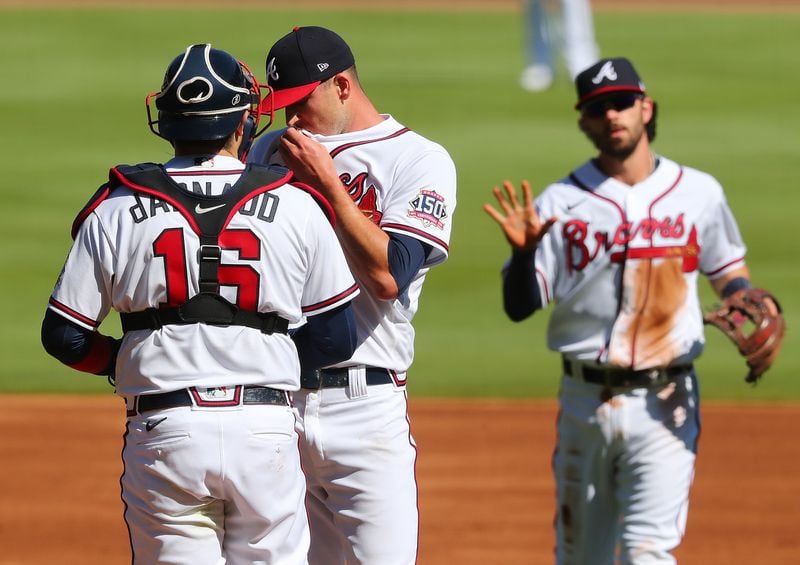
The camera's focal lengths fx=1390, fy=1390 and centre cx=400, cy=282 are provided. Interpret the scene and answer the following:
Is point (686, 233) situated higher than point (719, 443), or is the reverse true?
point (686, 233)

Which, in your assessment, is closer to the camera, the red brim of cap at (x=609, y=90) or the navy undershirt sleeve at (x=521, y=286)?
the navy undershirt sleeve at (x=521, y=286)

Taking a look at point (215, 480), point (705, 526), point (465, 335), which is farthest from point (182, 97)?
point (465, 335)

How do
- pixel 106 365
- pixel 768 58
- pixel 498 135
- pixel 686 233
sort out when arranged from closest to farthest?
pixel 106 365 < pixel 686 233 < pixel 498 135 < pixel 768 58

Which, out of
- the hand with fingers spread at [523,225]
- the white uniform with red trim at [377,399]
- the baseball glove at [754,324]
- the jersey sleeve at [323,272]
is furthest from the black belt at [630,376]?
the jersey sleeve at [323,272]

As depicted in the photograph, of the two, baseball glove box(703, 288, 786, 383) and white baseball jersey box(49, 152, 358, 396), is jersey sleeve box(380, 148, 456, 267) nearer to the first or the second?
white baseball jersey box(49, 152, 358, 396)

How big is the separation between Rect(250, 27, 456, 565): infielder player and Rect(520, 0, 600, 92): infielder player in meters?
16.2

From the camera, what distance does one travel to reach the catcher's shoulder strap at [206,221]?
3570 mm

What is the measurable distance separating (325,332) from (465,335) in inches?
282

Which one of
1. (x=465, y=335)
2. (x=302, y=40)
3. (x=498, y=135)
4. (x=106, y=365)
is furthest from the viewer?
(x=498, y=135)

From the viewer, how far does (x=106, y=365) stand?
3857 millimetres

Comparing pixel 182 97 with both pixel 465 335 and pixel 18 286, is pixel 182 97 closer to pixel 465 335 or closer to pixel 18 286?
pixel 465 335

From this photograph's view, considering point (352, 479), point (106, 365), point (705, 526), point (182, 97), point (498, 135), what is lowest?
point (705, 526)

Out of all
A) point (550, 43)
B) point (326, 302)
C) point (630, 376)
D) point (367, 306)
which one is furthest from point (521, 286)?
point (550, 43)

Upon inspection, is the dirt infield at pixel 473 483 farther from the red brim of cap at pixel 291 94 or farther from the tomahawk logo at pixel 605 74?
the red brim of cap at pixel 291 94
